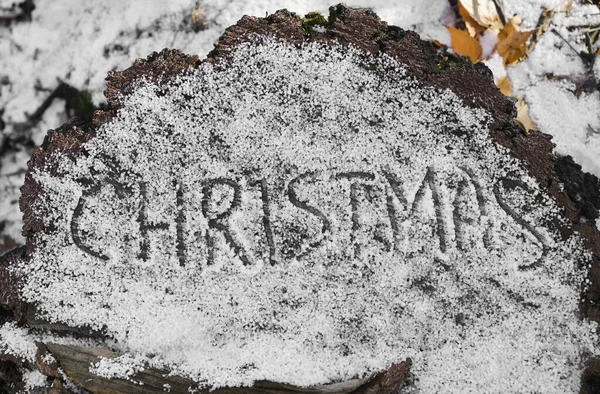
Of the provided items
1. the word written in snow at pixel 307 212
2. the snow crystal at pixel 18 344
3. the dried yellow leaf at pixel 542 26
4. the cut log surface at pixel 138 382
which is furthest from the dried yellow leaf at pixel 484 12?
the snow crystal at pixel 18 344

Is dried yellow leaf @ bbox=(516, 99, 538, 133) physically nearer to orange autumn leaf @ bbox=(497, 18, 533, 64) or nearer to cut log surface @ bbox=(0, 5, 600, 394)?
orange autumn leaf @ bbox=(497, 18, 533, 64)

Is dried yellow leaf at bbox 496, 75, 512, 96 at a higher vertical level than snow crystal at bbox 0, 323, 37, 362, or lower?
higher

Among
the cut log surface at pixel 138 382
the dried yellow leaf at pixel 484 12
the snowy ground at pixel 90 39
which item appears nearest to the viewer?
the cut log surface at pixel 138 382

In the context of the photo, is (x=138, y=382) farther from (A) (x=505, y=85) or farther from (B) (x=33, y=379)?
(A) (x=505, y=85)

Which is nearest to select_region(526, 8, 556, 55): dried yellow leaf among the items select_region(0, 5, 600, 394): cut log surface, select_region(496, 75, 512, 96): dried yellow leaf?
select_region(496, 75, 512, 96): dried yellow leaf

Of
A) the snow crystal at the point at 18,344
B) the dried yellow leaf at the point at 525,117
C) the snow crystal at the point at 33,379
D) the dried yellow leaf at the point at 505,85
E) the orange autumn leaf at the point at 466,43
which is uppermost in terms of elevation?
the orange autumn leaf at the point at 466,43

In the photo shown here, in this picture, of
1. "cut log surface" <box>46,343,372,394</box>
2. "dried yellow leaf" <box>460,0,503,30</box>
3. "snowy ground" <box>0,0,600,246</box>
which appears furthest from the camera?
"snowy ground" <box>0,0,600,246</box>

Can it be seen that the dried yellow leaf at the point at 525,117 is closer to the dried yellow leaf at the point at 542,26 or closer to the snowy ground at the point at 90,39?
the dried yellow leaf at the point at 542,26

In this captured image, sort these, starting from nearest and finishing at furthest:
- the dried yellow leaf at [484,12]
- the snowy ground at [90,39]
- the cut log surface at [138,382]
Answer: the cut log surface at [138,382] → the dried yellow leaf at [484,12] → the snowy ground at [90,39]

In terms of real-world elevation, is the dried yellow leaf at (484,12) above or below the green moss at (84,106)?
above
